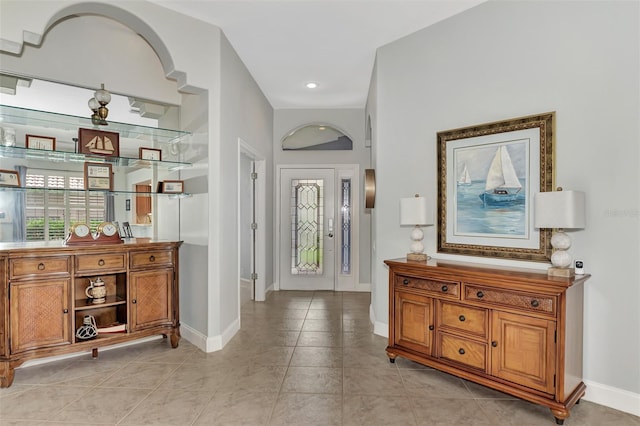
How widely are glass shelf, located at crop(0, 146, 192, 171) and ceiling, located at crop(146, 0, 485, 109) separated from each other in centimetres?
138

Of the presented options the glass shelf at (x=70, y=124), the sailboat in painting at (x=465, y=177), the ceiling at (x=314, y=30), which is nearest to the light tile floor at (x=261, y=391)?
the sailboat in painting at (x=465, y=177)

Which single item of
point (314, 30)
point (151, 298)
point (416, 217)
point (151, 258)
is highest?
point (314, 30)

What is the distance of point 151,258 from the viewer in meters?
3.08

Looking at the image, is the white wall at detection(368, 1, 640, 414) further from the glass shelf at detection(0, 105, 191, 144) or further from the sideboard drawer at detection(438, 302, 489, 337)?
the glass shelf at detection(0, 105, 191, 144)

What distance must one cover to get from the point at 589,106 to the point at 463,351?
1935 mm

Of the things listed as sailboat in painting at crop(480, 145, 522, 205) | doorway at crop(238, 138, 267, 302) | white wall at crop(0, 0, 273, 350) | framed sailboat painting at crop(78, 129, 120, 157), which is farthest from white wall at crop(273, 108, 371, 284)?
framed sailboat painting at crop(78, 129, 120, 157)

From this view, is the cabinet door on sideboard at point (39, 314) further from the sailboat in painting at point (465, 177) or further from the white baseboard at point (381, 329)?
the sailboat in painting at point (465, 177)

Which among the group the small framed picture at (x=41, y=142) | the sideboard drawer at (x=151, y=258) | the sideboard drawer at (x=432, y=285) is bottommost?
the sideboard drawer at (x=432, y=285)

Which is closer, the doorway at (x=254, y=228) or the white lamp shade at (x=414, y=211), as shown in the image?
the white lamp shade at (x=414, y=211)

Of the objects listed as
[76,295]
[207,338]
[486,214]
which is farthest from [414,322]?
[76,295]

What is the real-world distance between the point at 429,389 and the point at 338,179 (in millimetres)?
3687

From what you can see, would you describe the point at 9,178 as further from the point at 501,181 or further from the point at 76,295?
the point at 501,181

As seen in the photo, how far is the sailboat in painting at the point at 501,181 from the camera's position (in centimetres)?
263

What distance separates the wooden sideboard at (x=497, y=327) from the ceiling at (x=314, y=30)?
7.36 feet
